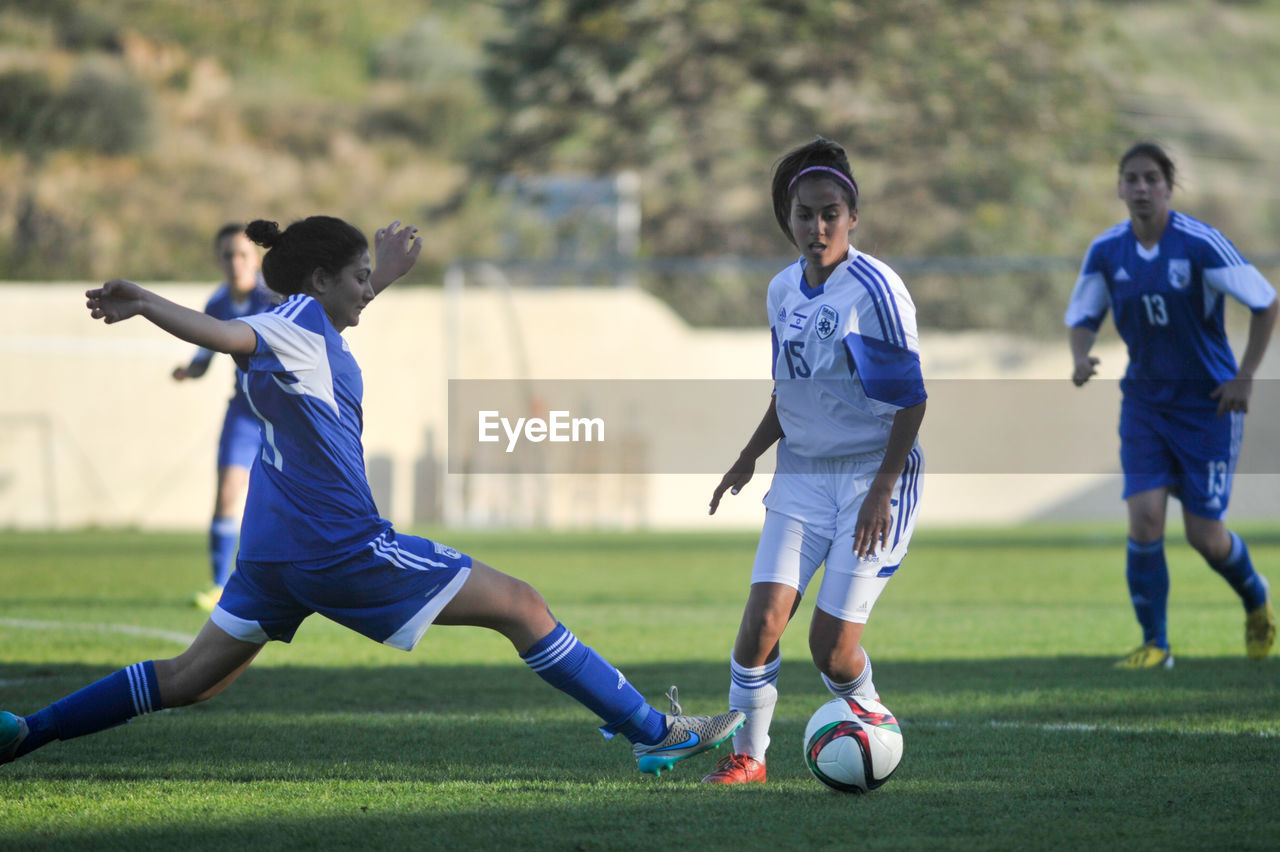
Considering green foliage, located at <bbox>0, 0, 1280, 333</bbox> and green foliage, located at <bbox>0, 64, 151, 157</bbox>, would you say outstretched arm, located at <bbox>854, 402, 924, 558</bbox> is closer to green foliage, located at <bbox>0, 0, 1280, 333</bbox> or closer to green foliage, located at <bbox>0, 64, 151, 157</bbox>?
green foliage, located at <bbox>0, 0, 1280, 333</bbox>

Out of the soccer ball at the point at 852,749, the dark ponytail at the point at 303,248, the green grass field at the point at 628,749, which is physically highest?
the dark ponytail at the point at 303,248

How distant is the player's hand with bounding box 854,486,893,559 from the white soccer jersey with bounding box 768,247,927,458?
19 cm

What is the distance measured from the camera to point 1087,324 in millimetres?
6738

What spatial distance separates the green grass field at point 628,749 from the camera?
12.0 ft

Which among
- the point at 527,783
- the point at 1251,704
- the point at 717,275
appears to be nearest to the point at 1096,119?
the point at 717,275

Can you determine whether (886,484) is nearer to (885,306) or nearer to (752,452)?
(885,306)

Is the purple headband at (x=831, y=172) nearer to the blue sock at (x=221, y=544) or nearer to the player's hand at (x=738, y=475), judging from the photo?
the player's hand at (x=738, y=475)

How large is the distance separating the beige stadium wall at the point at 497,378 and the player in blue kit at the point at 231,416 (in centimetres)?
878

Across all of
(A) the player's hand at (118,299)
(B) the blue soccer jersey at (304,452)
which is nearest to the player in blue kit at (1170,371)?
(B) the blue soccer jersey at (304,452)

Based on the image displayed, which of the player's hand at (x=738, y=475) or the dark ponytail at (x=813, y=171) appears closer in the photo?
the dark ponytail at (x=813, y=171)

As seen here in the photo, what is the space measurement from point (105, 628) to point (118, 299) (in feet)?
16.1

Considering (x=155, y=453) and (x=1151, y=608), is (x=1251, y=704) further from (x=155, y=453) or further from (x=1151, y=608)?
(x=155, y=453)

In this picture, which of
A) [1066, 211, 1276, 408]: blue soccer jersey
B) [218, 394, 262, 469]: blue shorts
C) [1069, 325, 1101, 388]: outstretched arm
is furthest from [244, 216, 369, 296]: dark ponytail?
[218, 394, 262, 469]: blue shorts

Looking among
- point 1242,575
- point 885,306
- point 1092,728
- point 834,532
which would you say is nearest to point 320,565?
point 834,532
